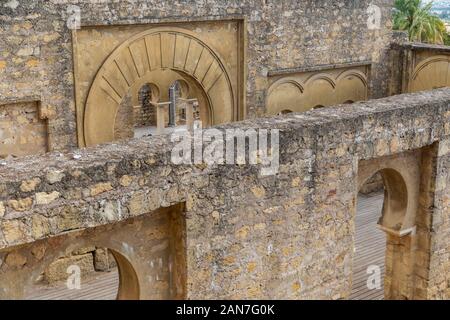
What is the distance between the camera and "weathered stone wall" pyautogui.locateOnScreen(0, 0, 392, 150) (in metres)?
7.46

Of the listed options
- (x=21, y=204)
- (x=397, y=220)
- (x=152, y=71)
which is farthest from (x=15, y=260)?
(x=152, y=71)

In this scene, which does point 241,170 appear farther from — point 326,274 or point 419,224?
point 419,224

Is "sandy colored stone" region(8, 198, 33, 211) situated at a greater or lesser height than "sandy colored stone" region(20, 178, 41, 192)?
lesser

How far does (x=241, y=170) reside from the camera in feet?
16.4

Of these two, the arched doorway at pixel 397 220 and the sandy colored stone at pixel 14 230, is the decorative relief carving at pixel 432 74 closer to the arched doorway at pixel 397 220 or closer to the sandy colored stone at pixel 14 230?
the arched doorway at pixel 397 220

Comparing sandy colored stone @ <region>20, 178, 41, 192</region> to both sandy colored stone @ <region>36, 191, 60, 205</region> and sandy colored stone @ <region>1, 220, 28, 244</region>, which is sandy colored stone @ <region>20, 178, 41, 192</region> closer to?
sandy colored stone @ <region>36, 191, 60, 205</region>

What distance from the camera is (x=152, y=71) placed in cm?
898

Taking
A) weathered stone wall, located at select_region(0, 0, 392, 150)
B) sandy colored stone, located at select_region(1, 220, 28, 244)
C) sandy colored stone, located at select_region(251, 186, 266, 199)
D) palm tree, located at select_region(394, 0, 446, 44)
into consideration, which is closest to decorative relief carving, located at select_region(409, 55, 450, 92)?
weathered stone wall, located at select_region(0, 0, 392, 150)

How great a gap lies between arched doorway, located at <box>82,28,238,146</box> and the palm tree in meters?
15.4

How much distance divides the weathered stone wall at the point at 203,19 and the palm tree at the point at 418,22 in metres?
12.4

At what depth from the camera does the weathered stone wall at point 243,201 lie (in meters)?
4.19

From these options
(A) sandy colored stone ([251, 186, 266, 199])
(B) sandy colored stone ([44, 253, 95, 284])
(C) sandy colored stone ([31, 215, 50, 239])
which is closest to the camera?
(C) sandy colored stone ([31, 215, 50, 239])

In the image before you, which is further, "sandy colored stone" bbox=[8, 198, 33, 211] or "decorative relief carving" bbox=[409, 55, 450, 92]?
"decorative relief carving" bbox=[409, 55, 450, 92]

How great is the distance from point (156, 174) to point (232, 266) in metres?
1.11
